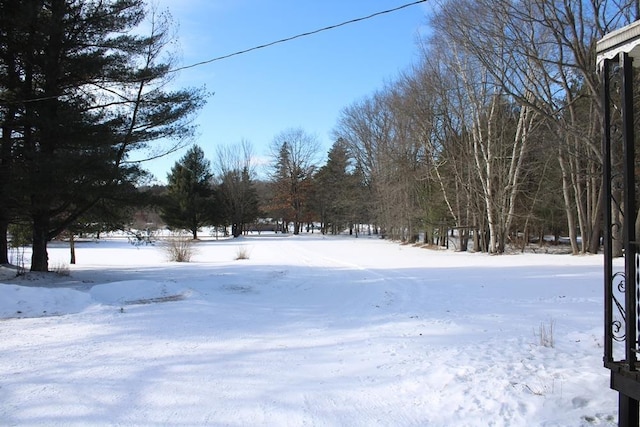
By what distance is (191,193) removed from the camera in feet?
166

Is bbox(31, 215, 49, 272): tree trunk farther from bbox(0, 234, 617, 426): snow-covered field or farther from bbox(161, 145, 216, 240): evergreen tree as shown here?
bbox(161, 145, 216, 240): evergreen tree

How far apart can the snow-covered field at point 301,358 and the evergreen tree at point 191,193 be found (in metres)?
40.9

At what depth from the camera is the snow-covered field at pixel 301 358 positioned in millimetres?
3771

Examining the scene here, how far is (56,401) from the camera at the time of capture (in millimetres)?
3955

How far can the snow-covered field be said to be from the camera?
3771 millimetres

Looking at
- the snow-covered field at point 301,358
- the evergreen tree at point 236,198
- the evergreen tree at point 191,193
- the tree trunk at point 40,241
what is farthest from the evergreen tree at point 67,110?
the evergreen tree at point 236,198

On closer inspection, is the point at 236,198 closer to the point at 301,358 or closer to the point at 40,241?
the point at 40,241

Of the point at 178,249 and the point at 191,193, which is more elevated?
the point at 191,193

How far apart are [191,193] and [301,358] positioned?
47463mm

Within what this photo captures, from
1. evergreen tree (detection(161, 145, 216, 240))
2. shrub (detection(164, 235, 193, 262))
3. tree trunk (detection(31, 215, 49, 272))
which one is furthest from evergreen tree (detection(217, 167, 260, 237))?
tree trunk (detection(31, 215, 49, 272))

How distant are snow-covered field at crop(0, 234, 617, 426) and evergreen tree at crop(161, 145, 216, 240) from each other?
134 ft

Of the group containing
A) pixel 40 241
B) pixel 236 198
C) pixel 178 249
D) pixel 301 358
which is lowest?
pixel 301 358

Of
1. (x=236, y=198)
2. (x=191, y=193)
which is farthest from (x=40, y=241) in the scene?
(x=236, y=198)

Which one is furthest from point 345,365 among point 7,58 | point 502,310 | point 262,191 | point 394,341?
point 262,191
